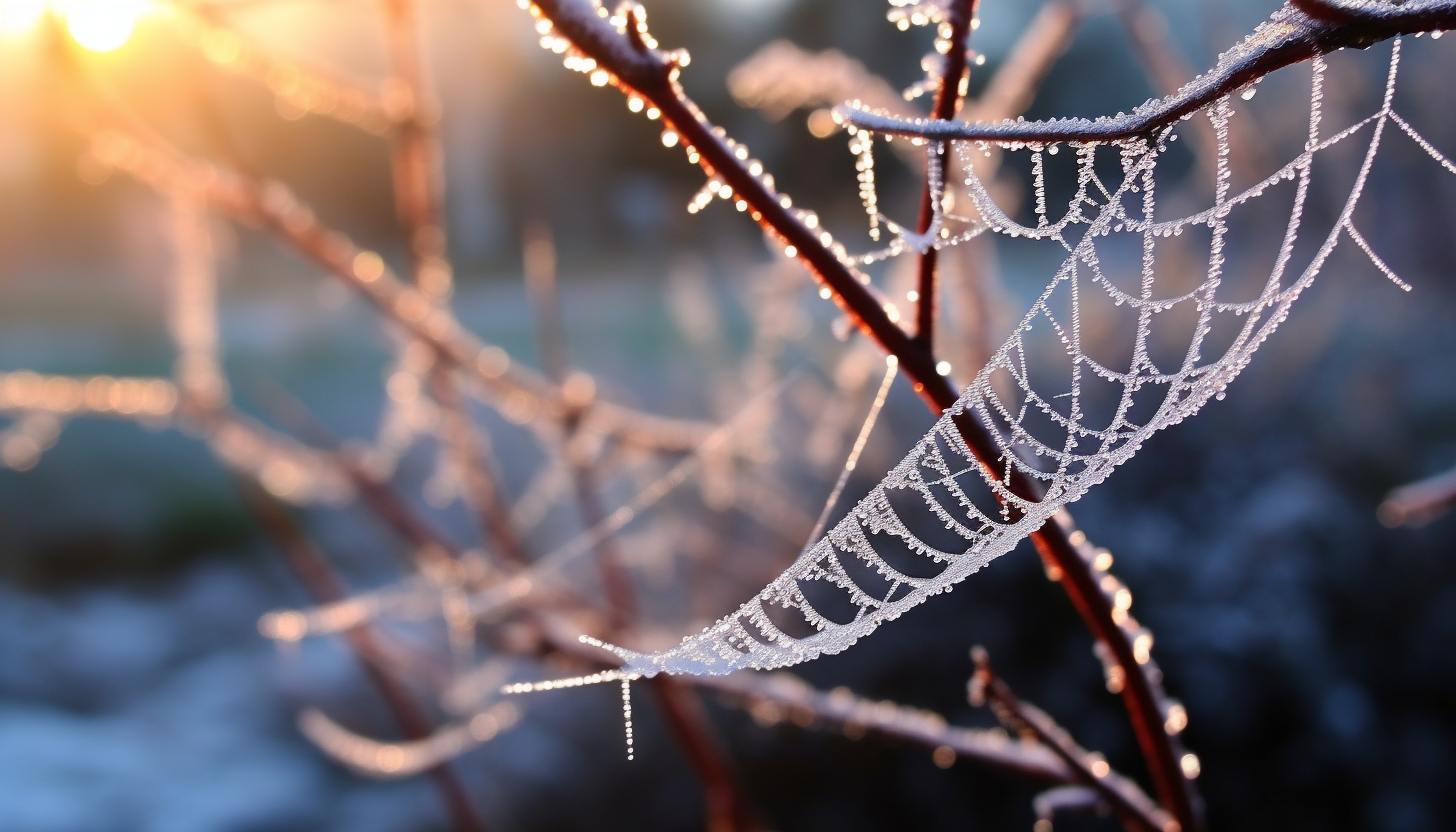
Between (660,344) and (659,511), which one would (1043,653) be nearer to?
(659,511)

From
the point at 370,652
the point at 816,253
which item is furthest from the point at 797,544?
the point at 816,253

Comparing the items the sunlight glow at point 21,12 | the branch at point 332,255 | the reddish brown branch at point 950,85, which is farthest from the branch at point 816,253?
the sunlight glow at point 21,12

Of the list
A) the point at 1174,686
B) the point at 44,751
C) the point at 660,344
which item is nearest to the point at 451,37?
the point at 660,344

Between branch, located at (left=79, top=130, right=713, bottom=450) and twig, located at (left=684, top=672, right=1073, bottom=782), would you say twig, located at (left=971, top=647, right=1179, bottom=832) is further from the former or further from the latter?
branch, located at (left=79, top=130, right=713, bottom=450)

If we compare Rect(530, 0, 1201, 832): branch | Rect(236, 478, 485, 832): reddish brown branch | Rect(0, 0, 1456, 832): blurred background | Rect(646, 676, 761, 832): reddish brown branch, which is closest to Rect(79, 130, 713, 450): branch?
Rect(0, 0, 1456, 832): blurred background

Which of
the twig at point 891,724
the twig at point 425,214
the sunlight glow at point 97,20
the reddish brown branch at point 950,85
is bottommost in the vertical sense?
the twig at point 891,724

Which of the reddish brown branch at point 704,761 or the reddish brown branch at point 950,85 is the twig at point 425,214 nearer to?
the reddish brown branch at point 704,761
